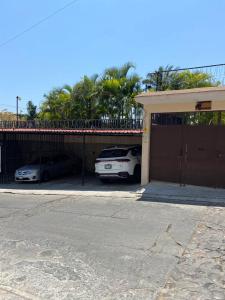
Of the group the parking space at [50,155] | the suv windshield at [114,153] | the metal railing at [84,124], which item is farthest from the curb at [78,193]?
the metal railing at [84,124]

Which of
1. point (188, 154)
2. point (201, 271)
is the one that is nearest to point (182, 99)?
point (188, 154)

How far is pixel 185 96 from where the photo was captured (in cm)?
1245

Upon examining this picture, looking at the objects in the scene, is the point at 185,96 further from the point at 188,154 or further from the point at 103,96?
the point at 103,96

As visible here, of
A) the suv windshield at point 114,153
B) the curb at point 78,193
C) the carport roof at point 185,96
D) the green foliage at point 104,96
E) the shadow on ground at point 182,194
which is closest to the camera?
the shadow on ground at point 182,194

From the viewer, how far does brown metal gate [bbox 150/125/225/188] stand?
12.4 m

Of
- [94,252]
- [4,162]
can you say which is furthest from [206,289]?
[4,162]

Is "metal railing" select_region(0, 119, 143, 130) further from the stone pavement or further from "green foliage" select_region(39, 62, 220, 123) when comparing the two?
the stone pavement

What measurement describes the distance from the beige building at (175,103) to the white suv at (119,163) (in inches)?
43.8

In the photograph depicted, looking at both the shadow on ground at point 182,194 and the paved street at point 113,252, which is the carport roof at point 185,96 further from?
the paved street at point 113,252

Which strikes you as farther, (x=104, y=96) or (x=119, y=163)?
(x=104, y=96)

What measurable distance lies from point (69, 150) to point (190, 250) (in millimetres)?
18524

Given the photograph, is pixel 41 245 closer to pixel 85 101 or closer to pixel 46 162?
pixel 46 162

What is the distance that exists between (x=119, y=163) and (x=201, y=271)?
9554 mm

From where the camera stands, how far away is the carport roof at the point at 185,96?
11.9 meters
